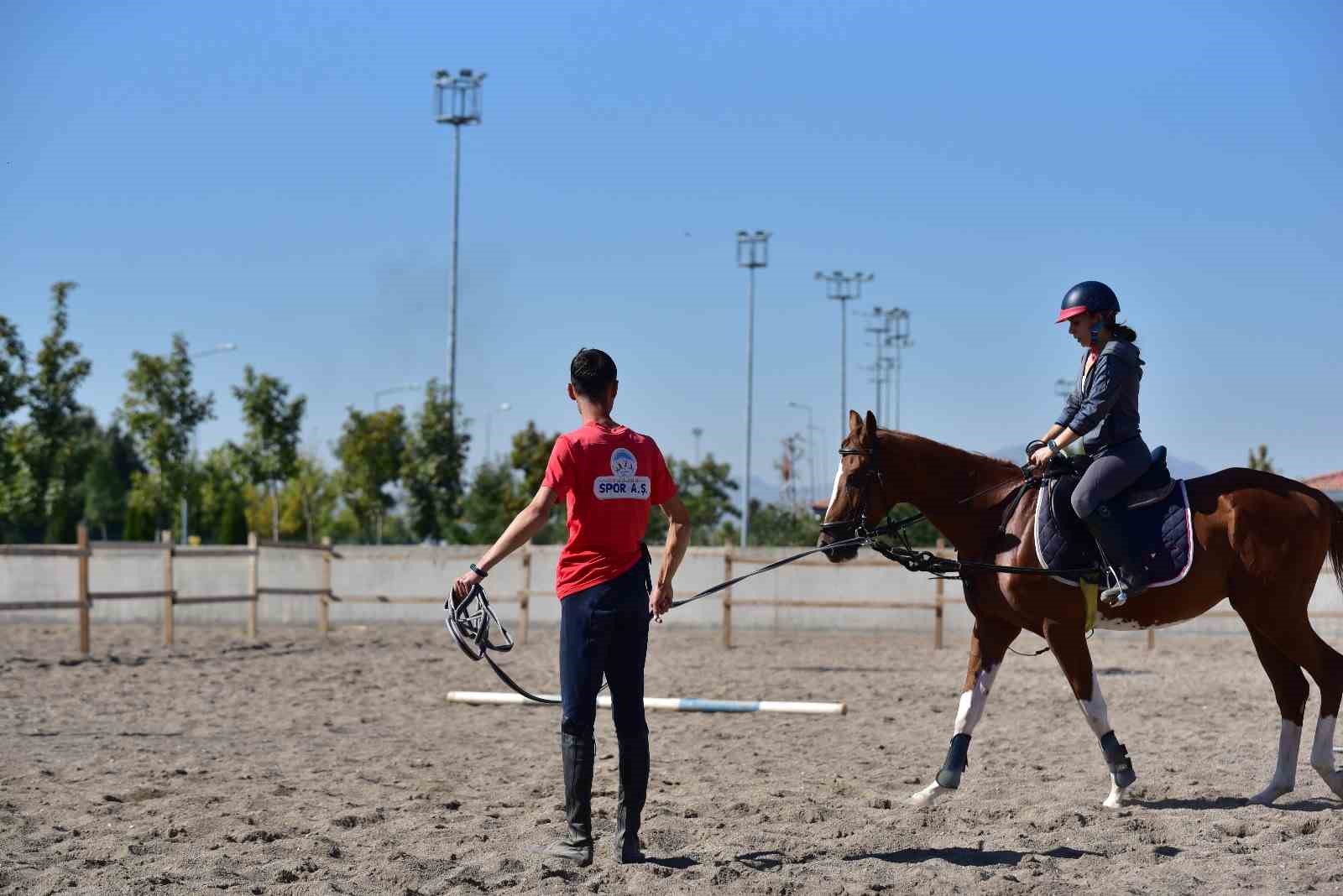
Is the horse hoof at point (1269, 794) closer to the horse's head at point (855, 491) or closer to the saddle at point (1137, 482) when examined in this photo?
the saddle at point (1137, 482)

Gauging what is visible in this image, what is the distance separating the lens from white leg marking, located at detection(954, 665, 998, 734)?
6.68 meters

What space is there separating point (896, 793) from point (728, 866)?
1988mm

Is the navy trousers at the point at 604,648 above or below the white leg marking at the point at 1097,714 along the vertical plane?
above

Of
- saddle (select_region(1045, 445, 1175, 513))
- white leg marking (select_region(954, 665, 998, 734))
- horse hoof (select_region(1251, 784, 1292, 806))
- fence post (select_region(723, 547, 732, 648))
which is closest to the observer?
saddle (select_region(1045, 445, 1175, 513))

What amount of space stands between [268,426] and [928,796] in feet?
107

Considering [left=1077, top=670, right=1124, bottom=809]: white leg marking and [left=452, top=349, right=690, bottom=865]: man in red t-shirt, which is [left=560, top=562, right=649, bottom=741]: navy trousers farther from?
[left=1077, top=670, right=1124, bottom=809]: white leg marking

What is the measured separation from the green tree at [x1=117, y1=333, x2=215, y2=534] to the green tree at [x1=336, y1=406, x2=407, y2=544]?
478 cm

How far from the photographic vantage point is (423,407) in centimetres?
3612

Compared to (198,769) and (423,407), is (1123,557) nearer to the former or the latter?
(198,769)

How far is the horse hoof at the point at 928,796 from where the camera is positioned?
6.57 m

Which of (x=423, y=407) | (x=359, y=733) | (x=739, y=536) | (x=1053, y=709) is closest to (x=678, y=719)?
(x=359, y=733)

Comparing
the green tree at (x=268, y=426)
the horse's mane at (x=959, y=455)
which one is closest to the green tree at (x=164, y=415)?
the green tree at (x=268, y=426)

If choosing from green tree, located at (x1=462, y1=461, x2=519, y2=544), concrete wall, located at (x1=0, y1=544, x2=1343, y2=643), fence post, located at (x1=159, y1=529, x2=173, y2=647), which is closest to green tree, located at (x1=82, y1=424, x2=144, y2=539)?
green tree, located at (x1=462, y1=461, x2=519, y2=544)

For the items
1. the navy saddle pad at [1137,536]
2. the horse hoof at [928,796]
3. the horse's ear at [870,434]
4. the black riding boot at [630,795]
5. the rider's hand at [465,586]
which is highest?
the horse's ear at [870,434]
